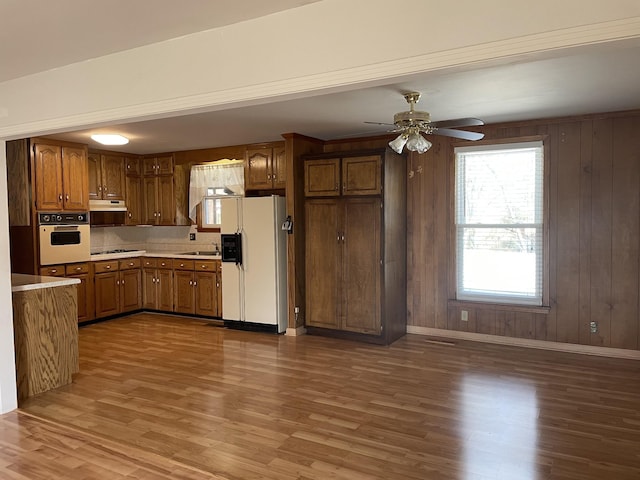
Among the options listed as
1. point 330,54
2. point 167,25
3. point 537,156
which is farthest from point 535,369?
point 167,25

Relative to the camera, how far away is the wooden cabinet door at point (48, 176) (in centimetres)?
562

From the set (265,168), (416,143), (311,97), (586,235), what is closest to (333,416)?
(416,143)

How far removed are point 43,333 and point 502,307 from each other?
447 centimetres

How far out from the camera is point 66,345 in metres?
4.12

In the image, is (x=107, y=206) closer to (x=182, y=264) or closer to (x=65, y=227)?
(x=65, y=227)

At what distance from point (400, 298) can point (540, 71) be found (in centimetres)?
303

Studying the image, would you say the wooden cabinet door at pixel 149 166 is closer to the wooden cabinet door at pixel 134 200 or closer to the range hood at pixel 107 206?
the wooden cabinet door at pixel 134 200

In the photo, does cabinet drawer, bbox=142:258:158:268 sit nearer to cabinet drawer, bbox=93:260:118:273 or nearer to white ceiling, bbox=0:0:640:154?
cabinet drawer, bbox=93:260:118:273

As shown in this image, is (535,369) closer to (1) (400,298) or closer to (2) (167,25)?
(1) (400,298)

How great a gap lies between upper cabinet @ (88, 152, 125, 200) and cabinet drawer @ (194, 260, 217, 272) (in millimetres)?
1595

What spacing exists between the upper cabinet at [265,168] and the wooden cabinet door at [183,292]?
156 cm

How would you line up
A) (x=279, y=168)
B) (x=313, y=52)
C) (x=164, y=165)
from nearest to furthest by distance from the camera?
(x=313, y=52), (x=279, y=168), (x=164, y=165)

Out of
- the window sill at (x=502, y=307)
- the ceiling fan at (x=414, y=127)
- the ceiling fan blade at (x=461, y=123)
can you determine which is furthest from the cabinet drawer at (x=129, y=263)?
the ceiling fan blade at (x=461, y=123)

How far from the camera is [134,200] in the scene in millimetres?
7254
